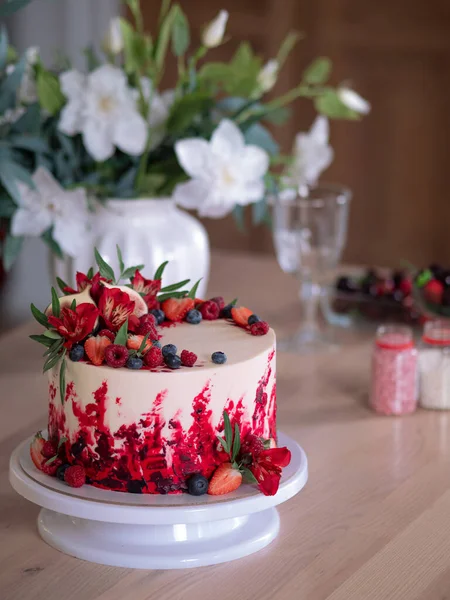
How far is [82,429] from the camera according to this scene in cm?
94

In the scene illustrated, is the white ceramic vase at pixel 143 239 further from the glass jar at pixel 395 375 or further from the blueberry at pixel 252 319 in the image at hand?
the blueberry at pixel 252 319

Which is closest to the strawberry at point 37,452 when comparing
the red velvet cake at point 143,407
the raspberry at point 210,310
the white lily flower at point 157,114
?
the red velvet cake at point 143,407

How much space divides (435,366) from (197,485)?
0.56 metres

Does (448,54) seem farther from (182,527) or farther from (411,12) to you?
(182,527)

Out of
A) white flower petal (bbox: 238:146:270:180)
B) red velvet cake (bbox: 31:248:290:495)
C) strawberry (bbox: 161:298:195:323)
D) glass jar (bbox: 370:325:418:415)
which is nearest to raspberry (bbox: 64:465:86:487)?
red velvet cake (bbox: 31:248:290:495)

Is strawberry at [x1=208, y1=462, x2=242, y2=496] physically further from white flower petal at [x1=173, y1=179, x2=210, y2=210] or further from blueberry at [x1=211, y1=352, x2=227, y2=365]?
white flower petal at [x1=173, y1=179, x2=210, y2=210]

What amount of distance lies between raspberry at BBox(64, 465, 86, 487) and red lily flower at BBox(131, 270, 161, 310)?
21 centimetres

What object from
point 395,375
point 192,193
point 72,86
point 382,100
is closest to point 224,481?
point 395,375

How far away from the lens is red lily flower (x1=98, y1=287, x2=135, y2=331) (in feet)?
3.12

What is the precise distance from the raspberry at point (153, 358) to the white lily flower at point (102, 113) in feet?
1.92

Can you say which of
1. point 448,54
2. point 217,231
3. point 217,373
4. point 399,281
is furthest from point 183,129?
point 217,231

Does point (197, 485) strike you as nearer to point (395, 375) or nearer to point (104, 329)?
point (104, 329)

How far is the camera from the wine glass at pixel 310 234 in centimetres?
159

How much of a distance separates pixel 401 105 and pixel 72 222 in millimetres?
2269
